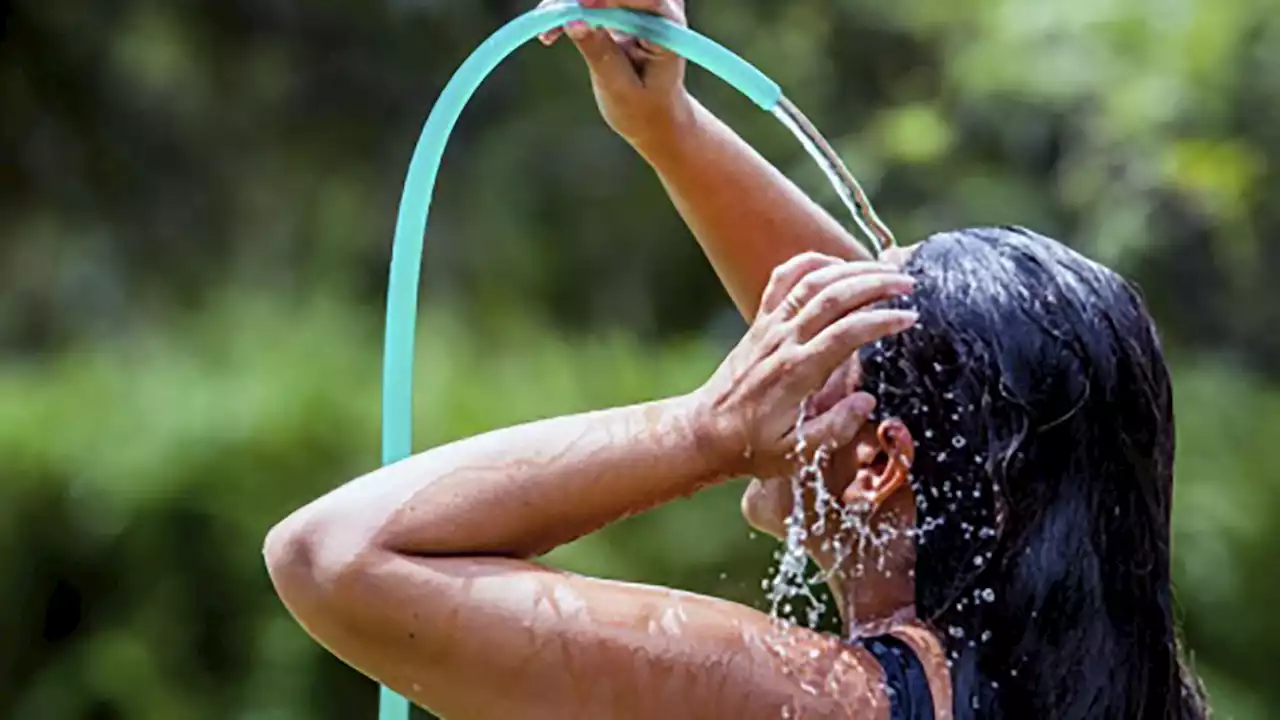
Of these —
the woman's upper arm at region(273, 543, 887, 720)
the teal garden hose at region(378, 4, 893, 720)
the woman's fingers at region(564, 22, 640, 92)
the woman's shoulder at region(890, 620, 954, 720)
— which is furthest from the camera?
the woman's fingers at region(564, 22, 640, 92)

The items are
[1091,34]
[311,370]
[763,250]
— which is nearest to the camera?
[763,250]

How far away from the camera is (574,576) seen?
4.99 ft

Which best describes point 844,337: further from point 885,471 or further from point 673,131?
point 673,131

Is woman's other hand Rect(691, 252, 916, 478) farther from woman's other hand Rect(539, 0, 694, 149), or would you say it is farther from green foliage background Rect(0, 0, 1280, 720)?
green foliage background Rect(0, 0, 1280, 720)

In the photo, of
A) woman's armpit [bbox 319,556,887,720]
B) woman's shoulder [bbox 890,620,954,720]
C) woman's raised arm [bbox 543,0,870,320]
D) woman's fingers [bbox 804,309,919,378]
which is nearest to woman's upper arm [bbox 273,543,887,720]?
woman's armpit [bbox 319,556,887,720]

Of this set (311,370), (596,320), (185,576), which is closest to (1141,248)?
(596,320)

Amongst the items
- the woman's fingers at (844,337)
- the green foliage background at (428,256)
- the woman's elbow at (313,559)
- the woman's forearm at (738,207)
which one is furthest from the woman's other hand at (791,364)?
the green foliage background at (428,256)

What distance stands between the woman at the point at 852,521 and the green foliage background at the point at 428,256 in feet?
8.39

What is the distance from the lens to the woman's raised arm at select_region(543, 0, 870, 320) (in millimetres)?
1951

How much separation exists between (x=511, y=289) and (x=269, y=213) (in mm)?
1146

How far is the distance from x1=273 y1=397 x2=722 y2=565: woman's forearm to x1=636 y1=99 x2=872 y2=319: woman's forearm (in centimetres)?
50

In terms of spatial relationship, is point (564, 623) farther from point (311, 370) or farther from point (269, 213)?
point (269, 213)

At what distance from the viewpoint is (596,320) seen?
6.13 m

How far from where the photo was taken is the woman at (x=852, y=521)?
→ 1.47 m
